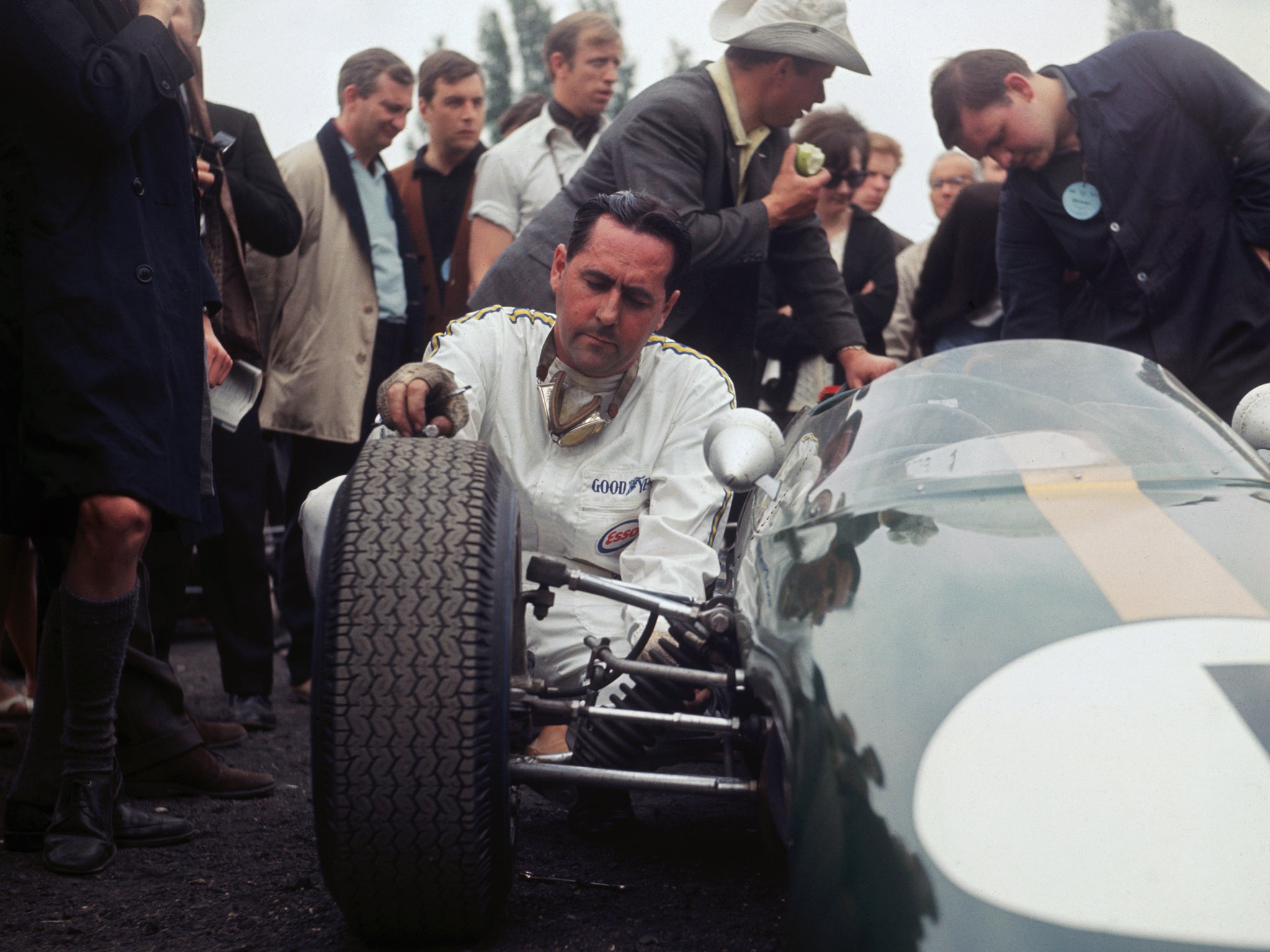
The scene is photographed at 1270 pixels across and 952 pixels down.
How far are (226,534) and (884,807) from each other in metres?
2.80

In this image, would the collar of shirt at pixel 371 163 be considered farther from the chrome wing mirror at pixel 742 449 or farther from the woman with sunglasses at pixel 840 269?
the chrome wing mirror at pixel 742 449

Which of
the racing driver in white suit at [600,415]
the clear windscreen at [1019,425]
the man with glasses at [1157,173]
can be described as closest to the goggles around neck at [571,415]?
the racing driver in white suit at [600,415]

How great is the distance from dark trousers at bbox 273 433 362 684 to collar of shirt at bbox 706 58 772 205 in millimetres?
1522

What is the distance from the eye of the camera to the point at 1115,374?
2221 millimetres

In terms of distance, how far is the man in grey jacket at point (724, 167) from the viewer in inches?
136

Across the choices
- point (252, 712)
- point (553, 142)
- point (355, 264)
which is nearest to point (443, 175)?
point (553, 142)

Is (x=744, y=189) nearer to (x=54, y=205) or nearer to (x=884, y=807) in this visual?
(x=54, y=205)

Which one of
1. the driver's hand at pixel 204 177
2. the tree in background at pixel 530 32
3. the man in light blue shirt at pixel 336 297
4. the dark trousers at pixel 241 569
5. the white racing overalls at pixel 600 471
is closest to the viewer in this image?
the white racing overalls at pixel 600 471

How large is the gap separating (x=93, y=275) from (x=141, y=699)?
38.0 inches

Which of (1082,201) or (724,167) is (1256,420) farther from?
(724,167)

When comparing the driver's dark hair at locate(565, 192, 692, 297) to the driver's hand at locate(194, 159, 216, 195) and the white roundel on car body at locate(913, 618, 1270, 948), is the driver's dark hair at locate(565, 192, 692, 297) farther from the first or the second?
the white roundel on car body at locate(913, 618, 1270, 948)

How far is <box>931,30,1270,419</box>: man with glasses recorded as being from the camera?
356 cm

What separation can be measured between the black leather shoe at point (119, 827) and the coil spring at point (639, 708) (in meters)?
0.92

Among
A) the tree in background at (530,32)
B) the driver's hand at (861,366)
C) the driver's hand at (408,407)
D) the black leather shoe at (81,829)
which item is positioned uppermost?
the tree in background at (530,32)
